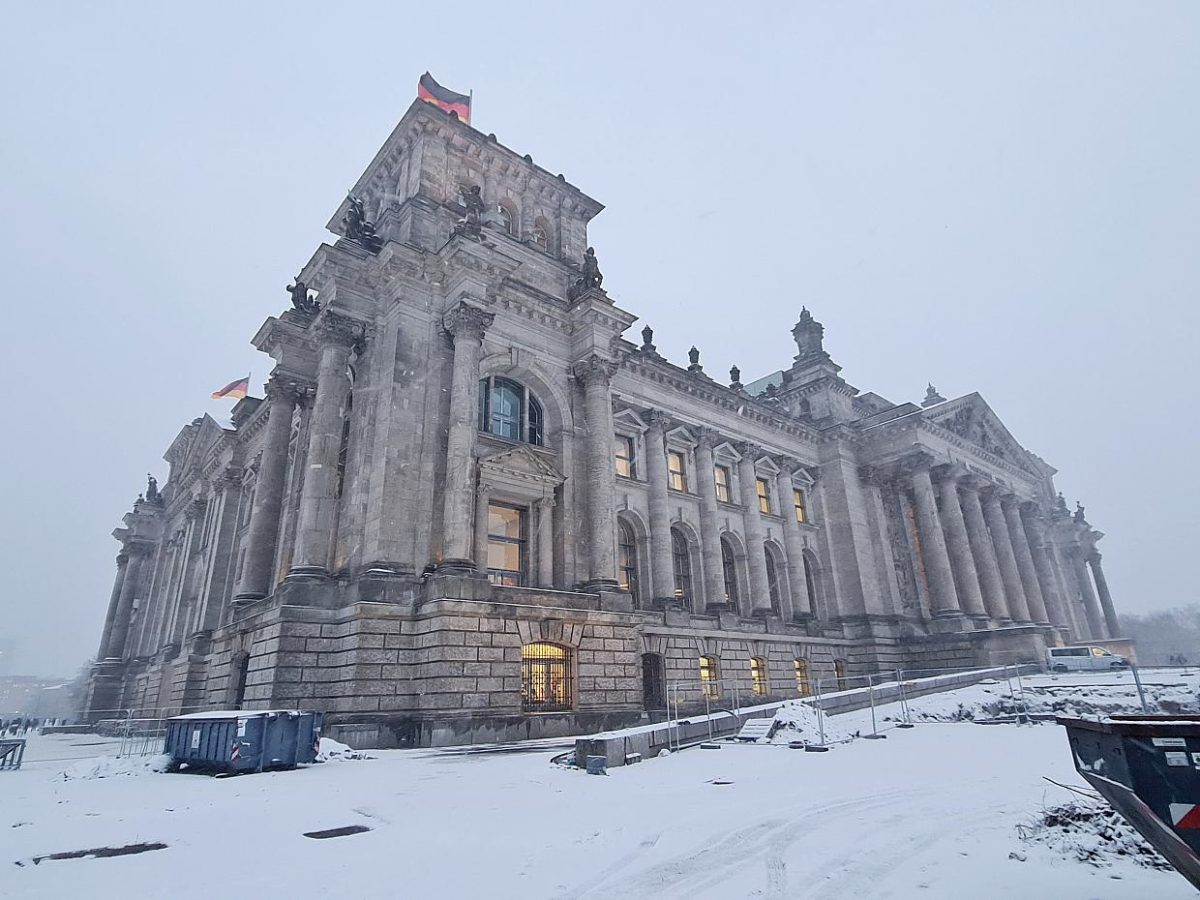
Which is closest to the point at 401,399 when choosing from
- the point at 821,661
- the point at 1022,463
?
the point at 821,661

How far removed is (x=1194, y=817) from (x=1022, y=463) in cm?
5731

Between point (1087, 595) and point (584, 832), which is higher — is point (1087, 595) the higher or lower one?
the higher one

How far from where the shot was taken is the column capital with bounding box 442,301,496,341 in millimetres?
25411

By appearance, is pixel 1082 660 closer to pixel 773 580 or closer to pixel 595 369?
pixel 773 580

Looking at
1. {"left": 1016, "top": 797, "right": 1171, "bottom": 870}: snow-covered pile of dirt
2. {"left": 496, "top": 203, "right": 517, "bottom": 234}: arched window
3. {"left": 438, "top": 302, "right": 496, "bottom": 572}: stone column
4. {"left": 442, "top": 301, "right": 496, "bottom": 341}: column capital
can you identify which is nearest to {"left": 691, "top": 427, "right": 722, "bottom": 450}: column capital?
{"left": 496, "top": 203, "right": 517, "bottom": 234}: arched window

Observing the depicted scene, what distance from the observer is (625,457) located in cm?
3369

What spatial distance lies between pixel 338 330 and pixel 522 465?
8686 mm

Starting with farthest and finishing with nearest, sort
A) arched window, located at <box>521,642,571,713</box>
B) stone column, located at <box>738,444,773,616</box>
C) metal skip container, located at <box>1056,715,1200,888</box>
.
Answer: stone column, located at <box>738,444,773,616</box> < arched window, located at <box>521,642,571,713</box> < metal skip container, located at <box>1056,715,1200,888</box>

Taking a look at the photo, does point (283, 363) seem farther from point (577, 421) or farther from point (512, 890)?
point (512, 890)

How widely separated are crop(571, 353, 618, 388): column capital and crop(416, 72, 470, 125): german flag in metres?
13.4

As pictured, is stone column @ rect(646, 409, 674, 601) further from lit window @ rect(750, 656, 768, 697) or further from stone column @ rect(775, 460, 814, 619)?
stone column @ rect(775, 460, 814, 619)

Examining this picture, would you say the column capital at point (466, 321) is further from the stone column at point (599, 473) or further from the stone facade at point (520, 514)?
the stone column at point (599, 473)

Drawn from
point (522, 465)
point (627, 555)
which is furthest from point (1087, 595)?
point (522, 465)

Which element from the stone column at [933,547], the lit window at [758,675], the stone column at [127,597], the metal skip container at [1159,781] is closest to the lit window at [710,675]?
the lit window at [758,675]
